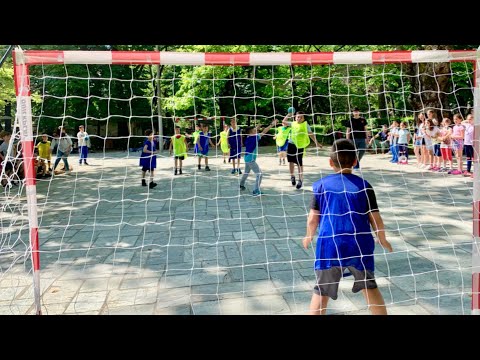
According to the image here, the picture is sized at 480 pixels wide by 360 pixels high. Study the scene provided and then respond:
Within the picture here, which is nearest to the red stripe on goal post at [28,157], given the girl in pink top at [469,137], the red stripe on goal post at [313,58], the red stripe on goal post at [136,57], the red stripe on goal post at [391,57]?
the red stripe on goal post at [136,57]

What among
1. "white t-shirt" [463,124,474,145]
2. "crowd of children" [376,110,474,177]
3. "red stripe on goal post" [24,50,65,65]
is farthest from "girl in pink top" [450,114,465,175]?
"red stripe on goal post" [24,50,65,65]

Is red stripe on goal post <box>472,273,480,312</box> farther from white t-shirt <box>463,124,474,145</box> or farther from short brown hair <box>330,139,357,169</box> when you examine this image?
white t-shirt <box>463,124,474,145</box>

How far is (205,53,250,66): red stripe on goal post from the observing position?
374cm

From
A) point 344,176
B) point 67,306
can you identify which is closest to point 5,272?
point 67,306

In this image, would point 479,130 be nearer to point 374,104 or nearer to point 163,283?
point 163,283

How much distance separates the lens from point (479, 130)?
143 inches

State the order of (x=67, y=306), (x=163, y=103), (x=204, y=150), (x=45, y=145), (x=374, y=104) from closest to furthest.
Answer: (x=67, y=306) → (x=45, y=145) → (x=204, y=150) → (x=163, y=103) → (x=374, y=104)

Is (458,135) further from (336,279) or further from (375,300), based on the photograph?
(336,279)

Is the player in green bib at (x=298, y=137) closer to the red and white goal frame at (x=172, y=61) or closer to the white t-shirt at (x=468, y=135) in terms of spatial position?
the white t-shirt at (x=468, y=135)

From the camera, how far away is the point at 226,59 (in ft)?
12.4

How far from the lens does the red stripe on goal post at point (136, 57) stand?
12.1 feet

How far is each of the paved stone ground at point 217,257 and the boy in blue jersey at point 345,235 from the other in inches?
Result: 30.4

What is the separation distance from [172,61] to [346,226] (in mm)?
2225

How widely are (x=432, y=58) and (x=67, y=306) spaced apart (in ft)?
14.2
